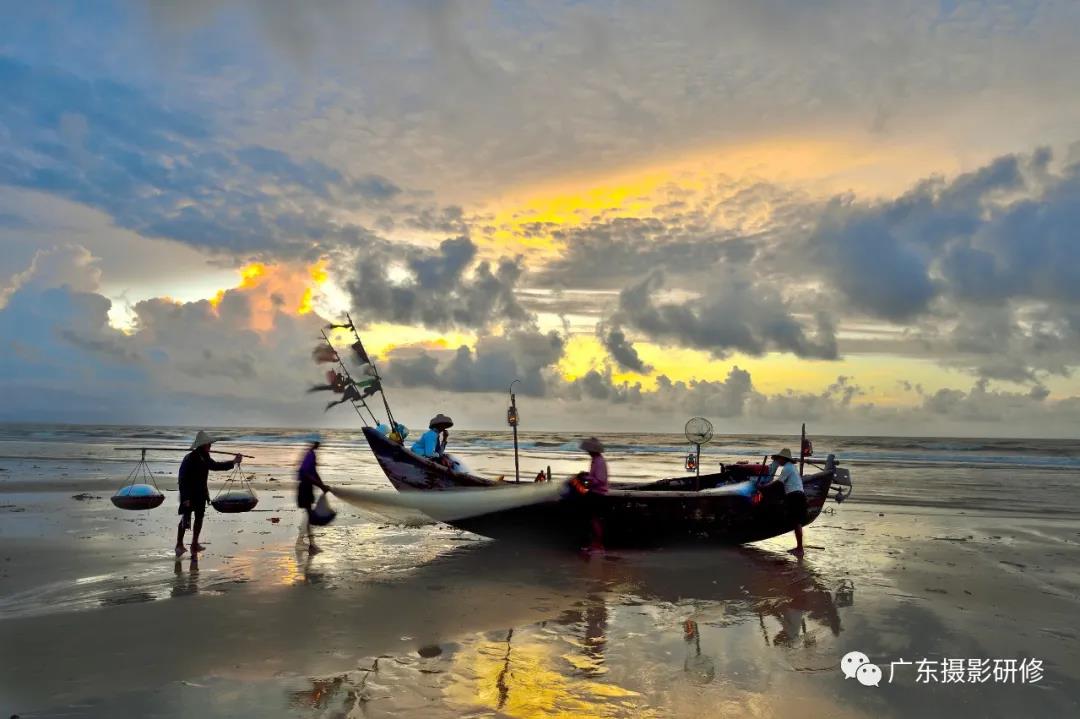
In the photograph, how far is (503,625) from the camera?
7785 millimetres

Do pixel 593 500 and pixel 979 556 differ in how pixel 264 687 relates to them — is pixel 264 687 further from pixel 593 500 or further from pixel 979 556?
pixel 979 556

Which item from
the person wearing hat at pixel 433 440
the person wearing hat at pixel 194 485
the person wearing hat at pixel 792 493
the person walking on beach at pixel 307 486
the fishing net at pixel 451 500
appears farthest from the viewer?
the person wearing hat at pixel 433 440

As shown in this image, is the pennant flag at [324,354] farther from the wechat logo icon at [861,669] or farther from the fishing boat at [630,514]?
the wechat logo icon at [861,669]

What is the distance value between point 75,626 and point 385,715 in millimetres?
4240

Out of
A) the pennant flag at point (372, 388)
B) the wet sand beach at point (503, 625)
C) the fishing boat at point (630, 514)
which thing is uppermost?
the pennant flag at point (372, 388)

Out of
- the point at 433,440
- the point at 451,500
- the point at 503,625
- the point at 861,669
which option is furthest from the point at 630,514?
the point at 861,669

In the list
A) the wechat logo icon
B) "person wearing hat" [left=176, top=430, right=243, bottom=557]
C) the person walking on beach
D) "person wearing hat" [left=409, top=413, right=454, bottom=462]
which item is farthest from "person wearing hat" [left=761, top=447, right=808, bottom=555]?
"person wearing hat" [left=176, top=430, right=243, bottom=557]

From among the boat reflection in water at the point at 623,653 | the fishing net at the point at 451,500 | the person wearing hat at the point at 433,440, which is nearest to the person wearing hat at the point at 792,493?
the boat reflection in water at the point at 623,653

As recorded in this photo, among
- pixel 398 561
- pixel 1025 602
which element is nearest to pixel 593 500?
pixel 398 561

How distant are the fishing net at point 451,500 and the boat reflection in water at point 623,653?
56.9 inches

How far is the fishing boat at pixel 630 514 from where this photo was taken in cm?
1209

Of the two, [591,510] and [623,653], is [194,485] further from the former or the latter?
[623,653]

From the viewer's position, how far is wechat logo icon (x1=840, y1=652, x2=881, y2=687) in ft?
21.0

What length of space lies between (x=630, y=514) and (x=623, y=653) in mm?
5258
